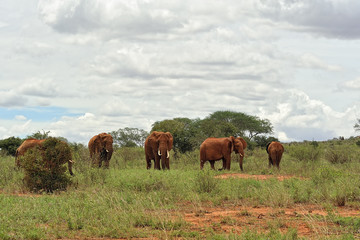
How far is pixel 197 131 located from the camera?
36.2 metres

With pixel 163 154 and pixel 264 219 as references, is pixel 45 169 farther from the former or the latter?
pixel 264 219

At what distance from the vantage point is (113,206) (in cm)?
1145

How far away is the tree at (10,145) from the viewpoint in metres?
38.6

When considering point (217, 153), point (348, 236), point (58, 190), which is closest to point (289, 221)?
point (348, 236)

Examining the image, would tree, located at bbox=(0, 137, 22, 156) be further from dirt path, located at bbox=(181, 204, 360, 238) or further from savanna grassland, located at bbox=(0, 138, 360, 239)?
dirt path, located at bbox=(181, 204, 360, 238)

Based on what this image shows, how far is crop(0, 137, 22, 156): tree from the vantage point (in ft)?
127

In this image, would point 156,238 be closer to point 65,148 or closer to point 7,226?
point 7,226

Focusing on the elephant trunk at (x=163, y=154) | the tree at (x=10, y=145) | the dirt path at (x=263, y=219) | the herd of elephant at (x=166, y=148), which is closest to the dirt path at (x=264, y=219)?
the dirt path at (x=263, y=219)

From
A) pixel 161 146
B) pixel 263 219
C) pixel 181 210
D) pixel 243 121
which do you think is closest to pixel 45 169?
pixel 181 210

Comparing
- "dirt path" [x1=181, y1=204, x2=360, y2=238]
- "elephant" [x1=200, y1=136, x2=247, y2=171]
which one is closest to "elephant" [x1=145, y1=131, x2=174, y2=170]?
"elephant" [x1=200, y1=136, x2=247, y2=171]

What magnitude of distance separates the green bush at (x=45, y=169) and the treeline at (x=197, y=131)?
Result: 11478mm

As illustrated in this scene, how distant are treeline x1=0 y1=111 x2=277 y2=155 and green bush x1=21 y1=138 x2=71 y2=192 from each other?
11.5 metres

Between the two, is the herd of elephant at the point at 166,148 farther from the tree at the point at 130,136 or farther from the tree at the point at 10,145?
the tree at the point at 130,136

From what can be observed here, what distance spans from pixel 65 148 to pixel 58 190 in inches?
63.1
